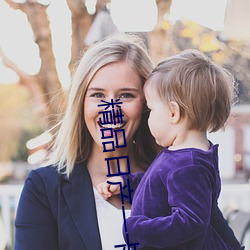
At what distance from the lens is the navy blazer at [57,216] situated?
165 cm

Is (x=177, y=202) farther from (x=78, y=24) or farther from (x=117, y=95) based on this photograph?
(x=78, y=24)

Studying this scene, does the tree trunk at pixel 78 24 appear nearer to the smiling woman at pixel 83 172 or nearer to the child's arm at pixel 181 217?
the smiling woman at pixel 83 172

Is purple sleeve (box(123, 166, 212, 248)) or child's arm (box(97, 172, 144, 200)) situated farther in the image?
child's arm (box(97, 172, 144, 200))

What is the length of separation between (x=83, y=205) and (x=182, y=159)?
0.43 meters

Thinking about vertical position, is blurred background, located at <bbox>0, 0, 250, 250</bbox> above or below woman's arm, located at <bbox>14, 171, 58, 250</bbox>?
above

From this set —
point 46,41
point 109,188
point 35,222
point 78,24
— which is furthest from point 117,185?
point 46,41

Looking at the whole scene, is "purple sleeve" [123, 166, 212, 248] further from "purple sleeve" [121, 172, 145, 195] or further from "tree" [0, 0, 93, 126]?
"tree" [0, 0, 93, 126]

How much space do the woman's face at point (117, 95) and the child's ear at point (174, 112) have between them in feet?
0.71

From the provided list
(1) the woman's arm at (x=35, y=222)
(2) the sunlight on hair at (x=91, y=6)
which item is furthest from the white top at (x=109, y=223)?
(2) the sunlight on hair at (x=91, y=6)

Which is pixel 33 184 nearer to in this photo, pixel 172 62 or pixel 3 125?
pixel 172 62

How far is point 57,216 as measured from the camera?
1.67m

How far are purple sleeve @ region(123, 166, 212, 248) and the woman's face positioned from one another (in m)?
0.31

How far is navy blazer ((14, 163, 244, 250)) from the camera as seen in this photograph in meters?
1.65

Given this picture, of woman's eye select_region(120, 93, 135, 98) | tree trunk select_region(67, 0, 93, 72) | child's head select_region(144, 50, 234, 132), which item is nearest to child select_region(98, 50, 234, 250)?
child's head select_region(144, 50, 234, 132)
